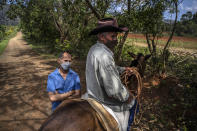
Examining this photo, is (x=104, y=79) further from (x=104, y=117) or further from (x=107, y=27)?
Result: (x=107, y=27)

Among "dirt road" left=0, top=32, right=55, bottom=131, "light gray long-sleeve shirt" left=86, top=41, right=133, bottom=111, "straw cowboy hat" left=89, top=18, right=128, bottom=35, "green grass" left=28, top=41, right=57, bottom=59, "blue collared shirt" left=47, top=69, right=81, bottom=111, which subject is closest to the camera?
"light gray long-sleeve shirt" left=86, top=41, right=133, bottom=111

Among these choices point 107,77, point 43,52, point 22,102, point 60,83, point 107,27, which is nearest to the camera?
point 107,77

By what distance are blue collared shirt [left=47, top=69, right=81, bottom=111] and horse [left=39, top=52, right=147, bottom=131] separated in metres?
0.76

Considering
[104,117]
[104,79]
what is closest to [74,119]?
[104,117]

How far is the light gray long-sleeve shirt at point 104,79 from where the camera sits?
1.76m

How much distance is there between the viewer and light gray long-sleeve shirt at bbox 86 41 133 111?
1.76m

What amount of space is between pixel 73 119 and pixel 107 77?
25.2 inches

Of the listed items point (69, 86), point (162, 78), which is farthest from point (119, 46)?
point (69, 86)

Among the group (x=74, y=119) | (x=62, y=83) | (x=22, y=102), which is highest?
(x=62, y=83)

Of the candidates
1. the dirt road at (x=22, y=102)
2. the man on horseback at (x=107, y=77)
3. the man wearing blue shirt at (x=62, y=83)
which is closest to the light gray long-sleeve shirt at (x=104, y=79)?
the man on horseback at (x=107, y=77)

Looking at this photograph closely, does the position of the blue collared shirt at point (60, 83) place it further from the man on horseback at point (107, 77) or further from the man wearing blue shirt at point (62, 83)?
the man on horseback at point (107, 77)

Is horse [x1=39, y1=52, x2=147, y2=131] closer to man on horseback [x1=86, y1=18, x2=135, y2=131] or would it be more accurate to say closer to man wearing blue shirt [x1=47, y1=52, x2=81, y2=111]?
man on horseback [x1=86, y1=18, x2=135, y2=131]

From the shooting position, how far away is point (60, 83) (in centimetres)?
256

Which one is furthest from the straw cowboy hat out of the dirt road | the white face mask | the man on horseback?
the dirt road
